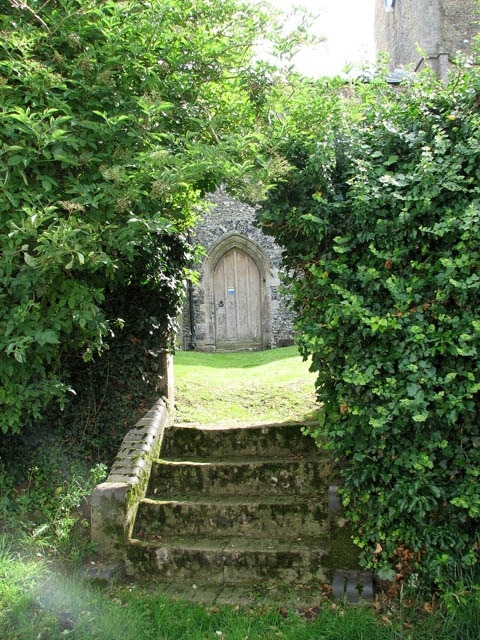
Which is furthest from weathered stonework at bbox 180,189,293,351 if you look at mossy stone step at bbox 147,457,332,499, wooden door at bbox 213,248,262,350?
mossy stone step at bbox 147,457,332,499

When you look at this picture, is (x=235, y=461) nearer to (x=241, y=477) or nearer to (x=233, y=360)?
(x=241, y=477)

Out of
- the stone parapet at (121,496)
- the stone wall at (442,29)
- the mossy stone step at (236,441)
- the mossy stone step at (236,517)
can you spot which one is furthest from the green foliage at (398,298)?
the stone wall at (442,29)

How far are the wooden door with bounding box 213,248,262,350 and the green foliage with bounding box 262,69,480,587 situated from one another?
1057cm

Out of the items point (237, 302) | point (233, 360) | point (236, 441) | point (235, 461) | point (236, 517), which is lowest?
point (236, 517)

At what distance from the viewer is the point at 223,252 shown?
14.5 metres

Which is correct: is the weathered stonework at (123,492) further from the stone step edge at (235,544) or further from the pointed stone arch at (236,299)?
the pointed stone arch at (236,299)

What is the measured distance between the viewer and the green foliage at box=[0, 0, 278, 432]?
11.6ft

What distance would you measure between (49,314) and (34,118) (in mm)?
1304

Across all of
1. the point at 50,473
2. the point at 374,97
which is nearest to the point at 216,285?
the point at 50,473

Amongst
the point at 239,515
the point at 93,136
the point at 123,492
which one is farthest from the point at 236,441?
the point at 93,136

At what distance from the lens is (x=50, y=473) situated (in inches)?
210

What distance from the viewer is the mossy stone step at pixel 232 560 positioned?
13.3ft

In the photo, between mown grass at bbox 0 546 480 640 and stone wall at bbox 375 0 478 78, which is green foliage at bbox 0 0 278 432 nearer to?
mown grass at bbox 0 546 480 640

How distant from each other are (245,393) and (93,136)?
3.98 m
